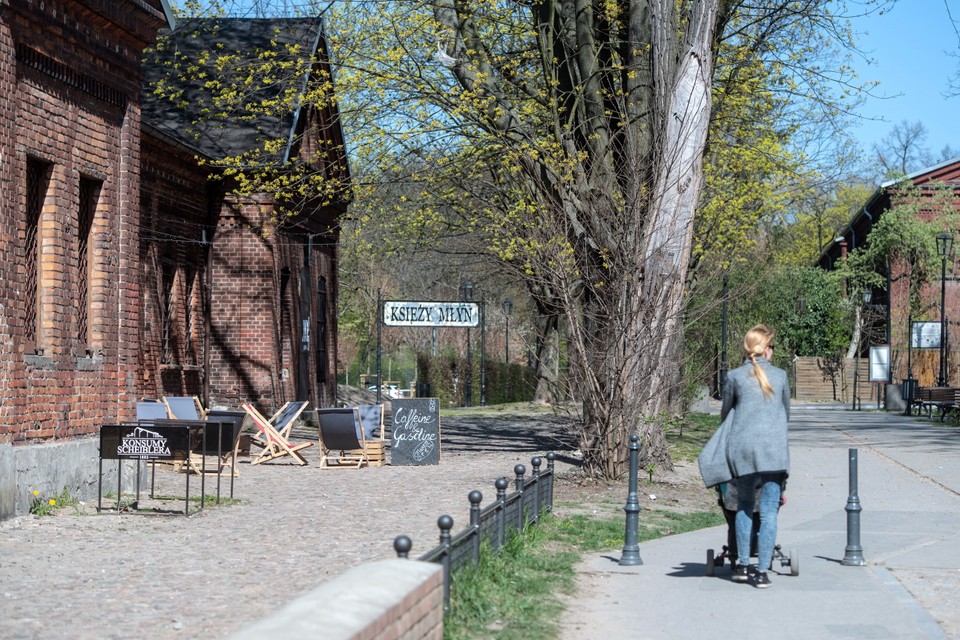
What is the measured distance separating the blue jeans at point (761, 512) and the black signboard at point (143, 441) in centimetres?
642

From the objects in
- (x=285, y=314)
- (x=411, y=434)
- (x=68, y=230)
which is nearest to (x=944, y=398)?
(x=285, y=314)

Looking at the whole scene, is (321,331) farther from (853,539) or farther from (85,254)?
(853,539)

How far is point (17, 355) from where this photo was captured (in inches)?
506

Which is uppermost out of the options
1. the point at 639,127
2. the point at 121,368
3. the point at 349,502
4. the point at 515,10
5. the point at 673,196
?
the point at 515,10

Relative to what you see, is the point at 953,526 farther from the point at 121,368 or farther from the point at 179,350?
the point at 179,350

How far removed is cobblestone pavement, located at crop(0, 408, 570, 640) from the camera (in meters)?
7.66

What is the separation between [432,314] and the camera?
76.6 ft

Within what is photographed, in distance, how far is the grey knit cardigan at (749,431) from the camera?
8.73m

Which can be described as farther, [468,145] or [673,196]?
[468,145]

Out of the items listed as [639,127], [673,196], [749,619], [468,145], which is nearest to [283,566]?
[749,619]

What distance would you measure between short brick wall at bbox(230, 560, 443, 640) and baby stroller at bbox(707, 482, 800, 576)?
132 inches

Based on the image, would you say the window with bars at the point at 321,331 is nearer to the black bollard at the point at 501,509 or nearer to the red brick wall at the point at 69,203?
the red brick wall at the point at 69,203

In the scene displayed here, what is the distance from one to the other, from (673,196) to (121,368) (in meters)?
7.41

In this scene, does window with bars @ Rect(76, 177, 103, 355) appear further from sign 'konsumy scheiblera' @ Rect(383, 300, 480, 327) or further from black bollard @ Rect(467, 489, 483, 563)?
sign 'konsumy scheiblera' @ Rect(383, 300, 480, 327)
